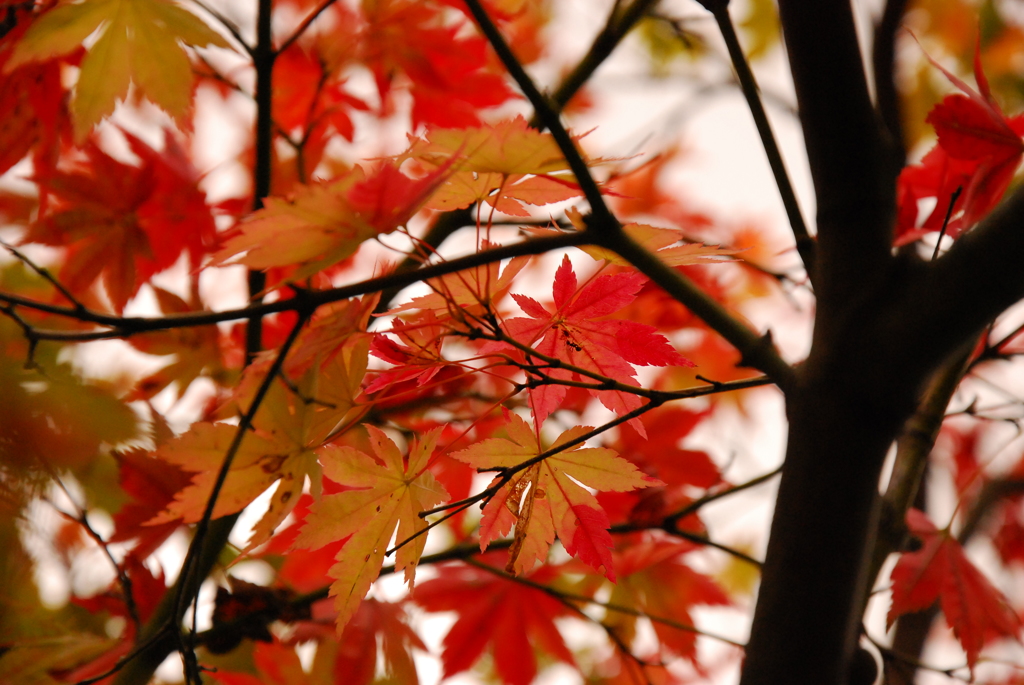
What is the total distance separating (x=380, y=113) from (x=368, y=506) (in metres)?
0.60

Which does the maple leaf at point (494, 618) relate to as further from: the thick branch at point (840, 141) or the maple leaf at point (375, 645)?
the thick branch at point (840, 141)

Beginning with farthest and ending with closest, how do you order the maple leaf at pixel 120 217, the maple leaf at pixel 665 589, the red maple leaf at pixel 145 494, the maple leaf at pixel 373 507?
1. the maple leaf at pixel 665 589
2. the maple leaf at pixel 120 217
3. the red maple leaf at pixel 145 494
4. the maple leaf at pixel 373 507

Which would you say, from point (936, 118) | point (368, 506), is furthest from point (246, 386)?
point (936, 118)

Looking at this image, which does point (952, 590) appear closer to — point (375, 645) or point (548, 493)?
point (548, 493)

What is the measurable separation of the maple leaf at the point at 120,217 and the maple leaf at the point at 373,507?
417mm

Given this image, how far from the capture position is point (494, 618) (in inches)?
30.8

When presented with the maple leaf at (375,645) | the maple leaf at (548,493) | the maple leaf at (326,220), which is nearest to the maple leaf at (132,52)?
the maple leaf at (326,220)

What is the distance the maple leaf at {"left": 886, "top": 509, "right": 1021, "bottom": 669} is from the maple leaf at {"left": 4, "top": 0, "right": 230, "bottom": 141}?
2.48 ft

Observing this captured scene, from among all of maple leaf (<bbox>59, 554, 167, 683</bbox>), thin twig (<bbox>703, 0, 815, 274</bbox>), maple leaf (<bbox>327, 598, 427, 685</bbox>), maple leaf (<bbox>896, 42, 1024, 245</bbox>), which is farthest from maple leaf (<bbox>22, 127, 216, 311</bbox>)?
maple leaf (<bbox>896, 42, 1024, 245</bbox>)

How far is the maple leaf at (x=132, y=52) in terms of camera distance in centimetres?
52

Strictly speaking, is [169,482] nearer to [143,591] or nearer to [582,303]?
[143,591]

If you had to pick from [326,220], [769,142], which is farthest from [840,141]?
[326,220]

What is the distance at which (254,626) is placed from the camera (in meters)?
0.68

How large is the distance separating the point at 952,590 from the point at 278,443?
63 centimetres
